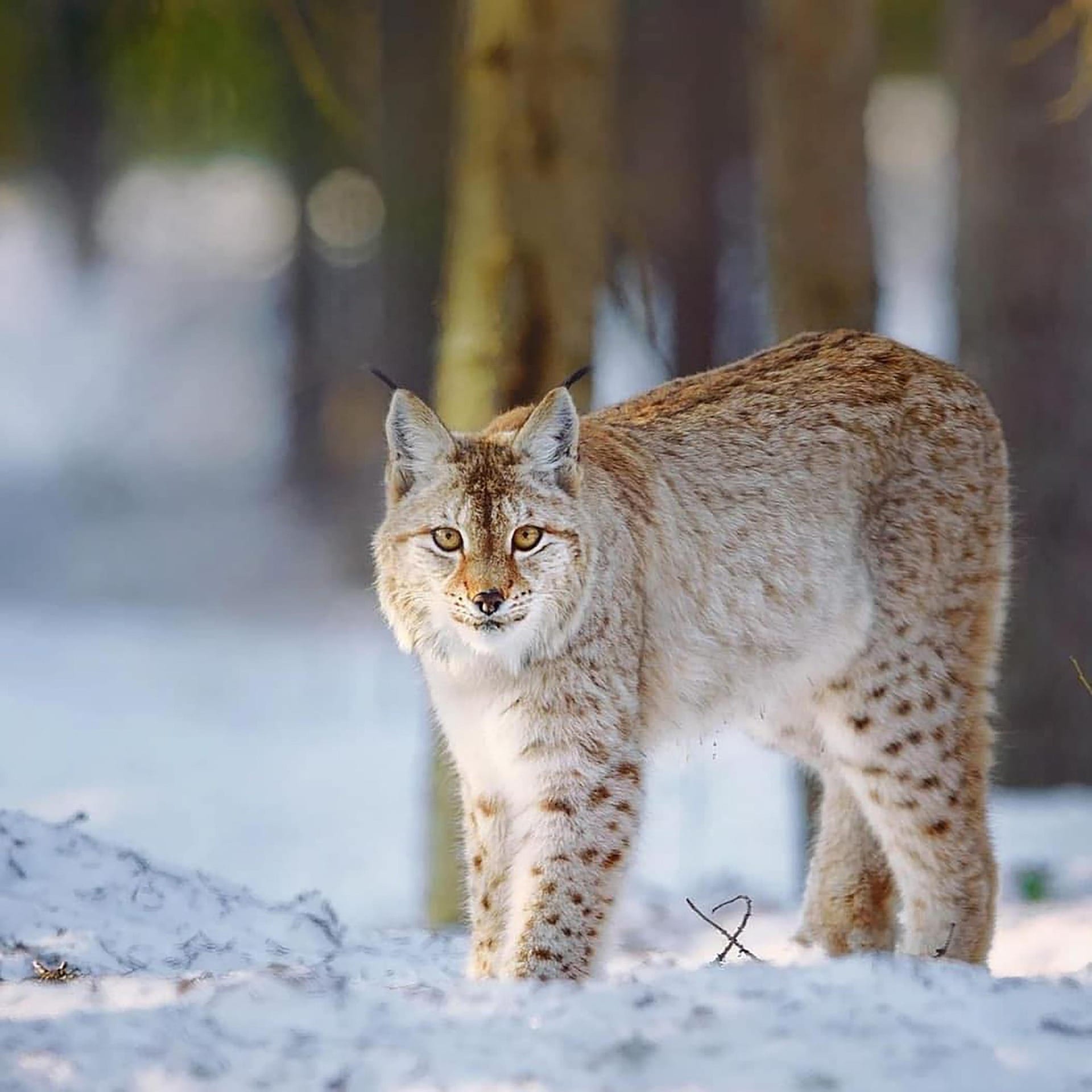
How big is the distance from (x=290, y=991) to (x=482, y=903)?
Result: 4.04 feet

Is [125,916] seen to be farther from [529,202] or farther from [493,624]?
[529,202]

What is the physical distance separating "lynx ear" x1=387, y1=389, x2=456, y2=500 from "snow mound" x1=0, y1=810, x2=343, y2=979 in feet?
4.30

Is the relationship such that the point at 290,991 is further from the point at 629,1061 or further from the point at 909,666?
the point at 909,666

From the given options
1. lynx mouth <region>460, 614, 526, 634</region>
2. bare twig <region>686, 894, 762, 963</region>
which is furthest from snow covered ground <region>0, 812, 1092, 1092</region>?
lynx mouth <region>460, 614, 526, 634</region>

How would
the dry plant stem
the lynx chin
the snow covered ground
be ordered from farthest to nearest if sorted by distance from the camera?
the lynx chin → the dry plant stem → the snow covered ground

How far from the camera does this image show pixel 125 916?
4734 millimetres

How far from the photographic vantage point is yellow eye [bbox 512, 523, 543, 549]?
4246 mm

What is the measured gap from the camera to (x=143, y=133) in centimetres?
2034

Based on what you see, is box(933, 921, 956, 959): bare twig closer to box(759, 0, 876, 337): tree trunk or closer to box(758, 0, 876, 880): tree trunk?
box(758, 0, 876, 880): tree trunk

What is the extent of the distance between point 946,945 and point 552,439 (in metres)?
1.62

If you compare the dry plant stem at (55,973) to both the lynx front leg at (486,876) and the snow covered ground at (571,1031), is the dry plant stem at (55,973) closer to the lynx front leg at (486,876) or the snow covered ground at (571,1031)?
the snow covered ground at (571,1031)

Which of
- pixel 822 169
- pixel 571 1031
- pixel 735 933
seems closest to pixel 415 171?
pixel 822 169

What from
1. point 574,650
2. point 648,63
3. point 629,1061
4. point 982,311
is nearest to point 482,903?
point 574,650

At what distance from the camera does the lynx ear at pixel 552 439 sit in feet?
14.2
